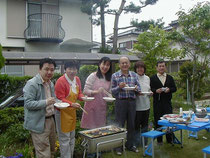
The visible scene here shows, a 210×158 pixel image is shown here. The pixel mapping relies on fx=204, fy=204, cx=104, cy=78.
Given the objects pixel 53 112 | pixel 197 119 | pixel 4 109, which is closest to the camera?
pixel 53 112

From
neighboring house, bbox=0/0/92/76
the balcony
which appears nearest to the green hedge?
neighboring house, bbox=0/0/92/76

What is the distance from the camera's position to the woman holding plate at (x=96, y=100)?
12.5ft

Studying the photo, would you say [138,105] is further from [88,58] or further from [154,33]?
[154,33]

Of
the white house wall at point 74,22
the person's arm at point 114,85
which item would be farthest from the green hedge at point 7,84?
the white house wall at point 74,22

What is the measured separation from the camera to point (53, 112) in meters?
2.97

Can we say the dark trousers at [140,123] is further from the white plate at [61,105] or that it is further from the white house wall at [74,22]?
the white house wall at [74,22]

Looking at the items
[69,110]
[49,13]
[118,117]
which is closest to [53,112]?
[69,110]

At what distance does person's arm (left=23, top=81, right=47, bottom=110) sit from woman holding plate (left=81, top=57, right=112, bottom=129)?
1.18m

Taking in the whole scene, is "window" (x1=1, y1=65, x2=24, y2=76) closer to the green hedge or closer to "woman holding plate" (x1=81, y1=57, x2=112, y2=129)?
the green hedge

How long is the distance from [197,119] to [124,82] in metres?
1.48

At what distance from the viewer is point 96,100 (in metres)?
3.85

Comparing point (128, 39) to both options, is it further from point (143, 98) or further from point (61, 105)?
point (61, 105)

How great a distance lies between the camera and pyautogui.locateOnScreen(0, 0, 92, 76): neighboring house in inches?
450

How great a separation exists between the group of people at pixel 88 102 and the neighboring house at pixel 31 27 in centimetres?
841
